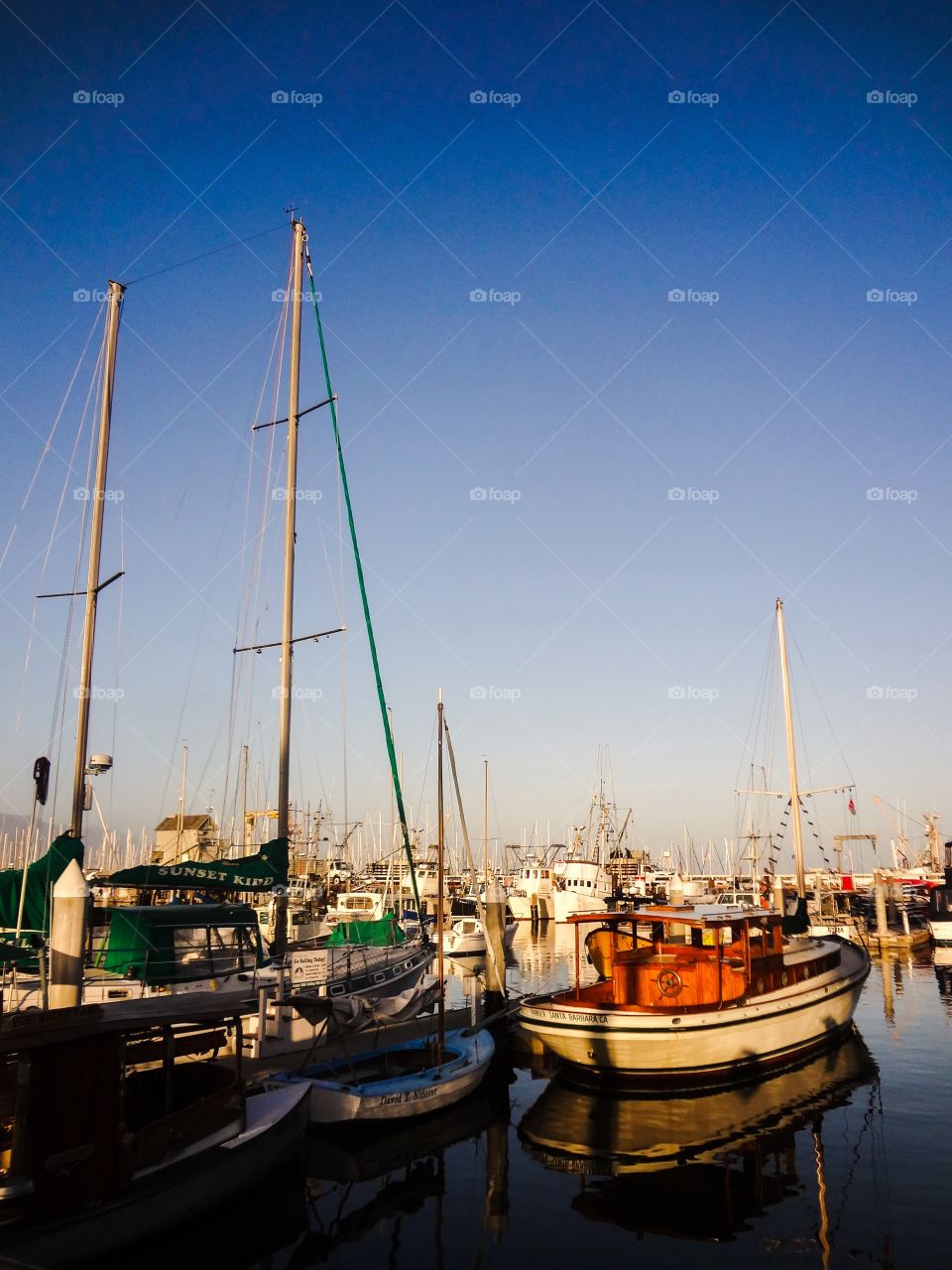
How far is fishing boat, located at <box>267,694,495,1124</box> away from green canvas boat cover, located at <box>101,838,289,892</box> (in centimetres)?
475

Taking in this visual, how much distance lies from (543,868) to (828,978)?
67.6 meters

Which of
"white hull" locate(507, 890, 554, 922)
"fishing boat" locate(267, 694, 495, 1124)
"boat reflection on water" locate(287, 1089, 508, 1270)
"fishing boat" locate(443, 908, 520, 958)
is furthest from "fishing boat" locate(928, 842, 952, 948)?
"white hull" locate(507, 890, 554, 922)

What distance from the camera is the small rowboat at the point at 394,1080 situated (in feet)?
57.5

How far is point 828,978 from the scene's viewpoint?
26.4 metres

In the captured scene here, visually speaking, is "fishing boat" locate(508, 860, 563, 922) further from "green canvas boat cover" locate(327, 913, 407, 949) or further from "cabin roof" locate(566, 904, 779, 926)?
"cabin roof" locate(566, 904, 779, 926)

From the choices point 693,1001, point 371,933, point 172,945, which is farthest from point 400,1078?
point 371,933

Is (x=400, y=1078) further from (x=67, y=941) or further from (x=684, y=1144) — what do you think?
(x=67, y=941)

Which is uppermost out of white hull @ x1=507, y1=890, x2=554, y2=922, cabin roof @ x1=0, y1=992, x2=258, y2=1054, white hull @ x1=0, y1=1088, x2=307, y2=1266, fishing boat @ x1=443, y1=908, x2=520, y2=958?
cabin roof @ x1=0, y1=992, x2=258, y2=1054

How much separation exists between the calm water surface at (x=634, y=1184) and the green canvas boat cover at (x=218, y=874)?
6.88 meters

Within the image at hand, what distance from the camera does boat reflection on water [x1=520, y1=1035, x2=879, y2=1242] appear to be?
14219 mm

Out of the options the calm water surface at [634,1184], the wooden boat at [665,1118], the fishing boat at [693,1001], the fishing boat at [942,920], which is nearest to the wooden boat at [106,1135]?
the calm water surface at [634,1184]

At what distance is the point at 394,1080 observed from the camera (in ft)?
→ 62.2

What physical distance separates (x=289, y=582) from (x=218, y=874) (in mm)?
9791

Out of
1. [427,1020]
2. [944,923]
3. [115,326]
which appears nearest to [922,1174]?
[427,1020]
